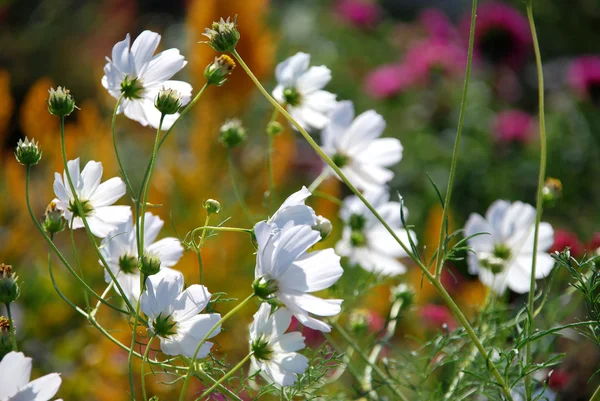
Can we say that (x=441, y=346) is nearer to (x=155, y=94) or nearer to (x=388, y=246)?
(x=388, y=246)

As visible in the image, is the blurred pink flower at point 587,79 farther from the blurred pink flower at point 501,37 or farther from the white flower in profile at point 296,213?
the white flower in profile at point 296,213

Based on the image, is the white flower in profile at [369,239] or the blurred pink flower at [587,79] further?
the blurred pink flower at [587,79]

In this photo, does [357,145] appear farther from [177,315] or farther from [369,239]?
[177,315]

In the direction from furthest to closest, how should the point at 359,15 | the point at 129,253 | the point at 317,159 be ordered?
1. the point at 317,159
2. the point at 359,15
3. the point at 129,253

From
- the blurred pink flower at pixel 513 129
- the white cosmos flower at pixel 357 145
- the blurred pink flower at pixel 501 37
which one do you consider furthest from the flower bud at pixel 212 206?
the blurred pink flower at pixel 501 37

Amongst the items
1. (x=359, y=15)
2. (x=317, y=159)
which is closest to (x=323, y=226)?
(x=359, y=15)

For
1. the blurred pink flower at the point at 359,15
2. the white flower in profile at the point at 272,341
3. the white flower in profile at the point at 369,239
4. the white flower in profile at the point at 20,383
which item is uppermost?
the white flower in profile at the point at 20,383
